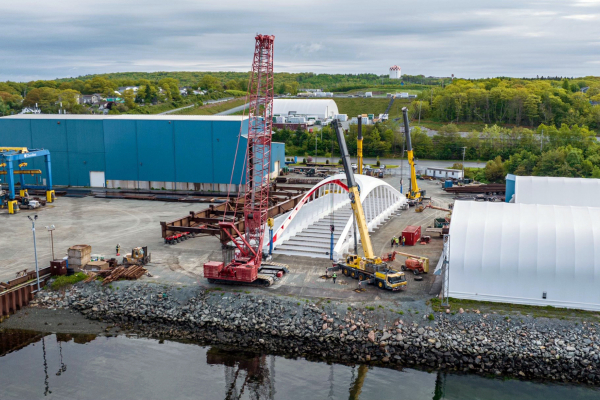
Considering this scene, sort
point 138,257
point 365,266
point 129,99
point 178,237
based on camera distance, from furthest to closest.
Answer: point 129,99
point 178,237
point 138,257
point 365,266

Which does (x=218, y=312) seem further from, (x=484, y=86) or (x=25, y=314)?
(x=484, y=86)

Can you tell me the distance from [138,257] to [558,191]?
3223 centimetres

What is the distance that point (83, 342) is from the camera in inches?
1160

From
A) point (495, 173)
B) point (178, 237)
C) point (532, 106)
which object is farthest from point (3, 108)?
point (532, 106)

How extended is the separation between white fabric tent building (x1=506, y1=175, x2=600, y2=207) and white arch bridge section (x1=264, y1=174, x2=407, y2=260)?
11.3 metres

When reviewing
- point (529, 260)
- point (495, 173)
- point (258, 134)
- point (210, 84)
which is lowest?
point (495, 173)

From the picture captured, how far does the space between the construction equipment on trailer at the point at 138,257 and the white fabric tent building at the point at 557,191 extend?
27.9 metres

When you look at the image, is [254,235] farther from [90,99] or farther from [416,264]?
[90,99]

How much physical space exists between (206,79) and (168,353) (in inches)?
6097

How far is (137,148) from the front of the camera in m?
63.1

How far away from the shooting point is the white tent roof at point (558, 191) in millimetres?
43688

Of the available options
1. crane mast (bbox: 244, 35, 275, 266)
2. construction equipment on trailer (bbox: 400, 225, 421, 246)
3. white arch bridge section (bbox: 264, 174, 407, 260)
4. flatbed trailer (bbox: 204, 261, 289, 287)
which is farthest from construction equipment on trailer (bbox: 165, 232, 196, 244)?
construction equipment on trailer (bbox: 400, 225, 421, 246)

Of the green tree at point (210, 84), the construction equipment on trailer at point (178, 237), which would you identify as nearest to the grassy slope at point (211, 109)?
the green tree at point (210, 84)

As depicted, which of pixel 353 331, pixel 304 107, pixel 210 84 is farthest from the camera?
pixel 210 84
